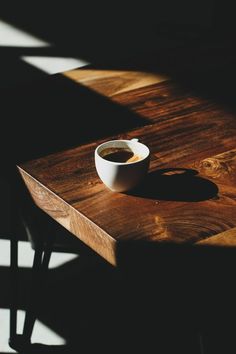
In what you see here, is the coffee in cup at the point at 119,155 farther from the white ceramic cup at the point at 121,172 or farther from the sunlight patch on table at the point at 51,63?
the sunlight patch on table at the point at 51,63

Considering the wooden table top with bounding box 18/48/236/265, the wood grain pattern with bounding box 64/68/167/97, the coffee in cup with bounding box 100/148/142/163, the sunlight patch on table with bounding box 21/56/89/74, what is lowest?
the sunlight patch on table with bounding box 21/56/89/74

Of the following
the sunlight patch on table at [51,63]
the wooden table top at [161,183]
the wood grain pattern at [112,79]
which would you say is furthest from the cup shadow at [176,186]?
the sunlight patch on table at [51,63]

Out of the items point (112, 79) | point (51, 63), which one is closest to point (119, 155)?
point (112, 79)

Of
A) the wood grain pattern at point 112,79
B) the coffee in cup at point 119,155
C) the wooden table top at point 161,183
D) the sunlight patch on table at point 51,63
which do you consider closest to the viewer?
the wooden table top at point 161,183

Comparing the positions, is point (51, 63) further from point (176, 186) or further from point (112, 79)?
point (176, 186)

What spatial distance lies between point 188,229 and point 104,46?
7.00ft

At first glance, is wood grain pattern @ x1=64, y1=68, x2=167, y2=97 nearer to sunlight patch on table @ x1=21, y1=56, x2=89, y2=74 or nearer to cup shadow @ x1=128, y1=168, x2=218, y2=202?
cup shadow @ x1=128, y1=168, x2=218, y2=202

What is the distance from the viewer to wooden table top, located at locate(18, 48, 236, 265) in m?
0.97

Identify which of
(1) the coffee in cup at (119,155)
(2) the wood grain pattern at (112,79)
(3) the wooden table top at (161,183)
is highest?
(2) the wood grain pattern at (112,79)

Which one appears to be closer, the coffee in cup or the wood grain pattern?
the coffee in cup

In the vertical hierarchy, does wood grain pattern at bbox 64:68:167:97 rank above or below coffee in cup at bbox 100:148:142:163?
above

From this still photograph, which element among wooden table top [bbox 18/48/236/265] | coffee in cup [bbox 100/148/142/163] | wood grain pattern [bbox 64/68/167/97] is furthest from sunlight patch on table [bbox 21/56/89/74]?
coffee in cup [bbox 100/148/142/163]

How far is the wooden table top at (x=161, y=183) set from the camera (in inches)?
38.3

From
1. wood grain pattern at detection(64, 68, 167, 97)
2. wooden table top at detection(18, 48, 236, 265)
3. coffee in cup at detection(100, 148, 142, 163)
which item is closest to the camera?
wooden table top at detection(18, 48, 236, 265)
